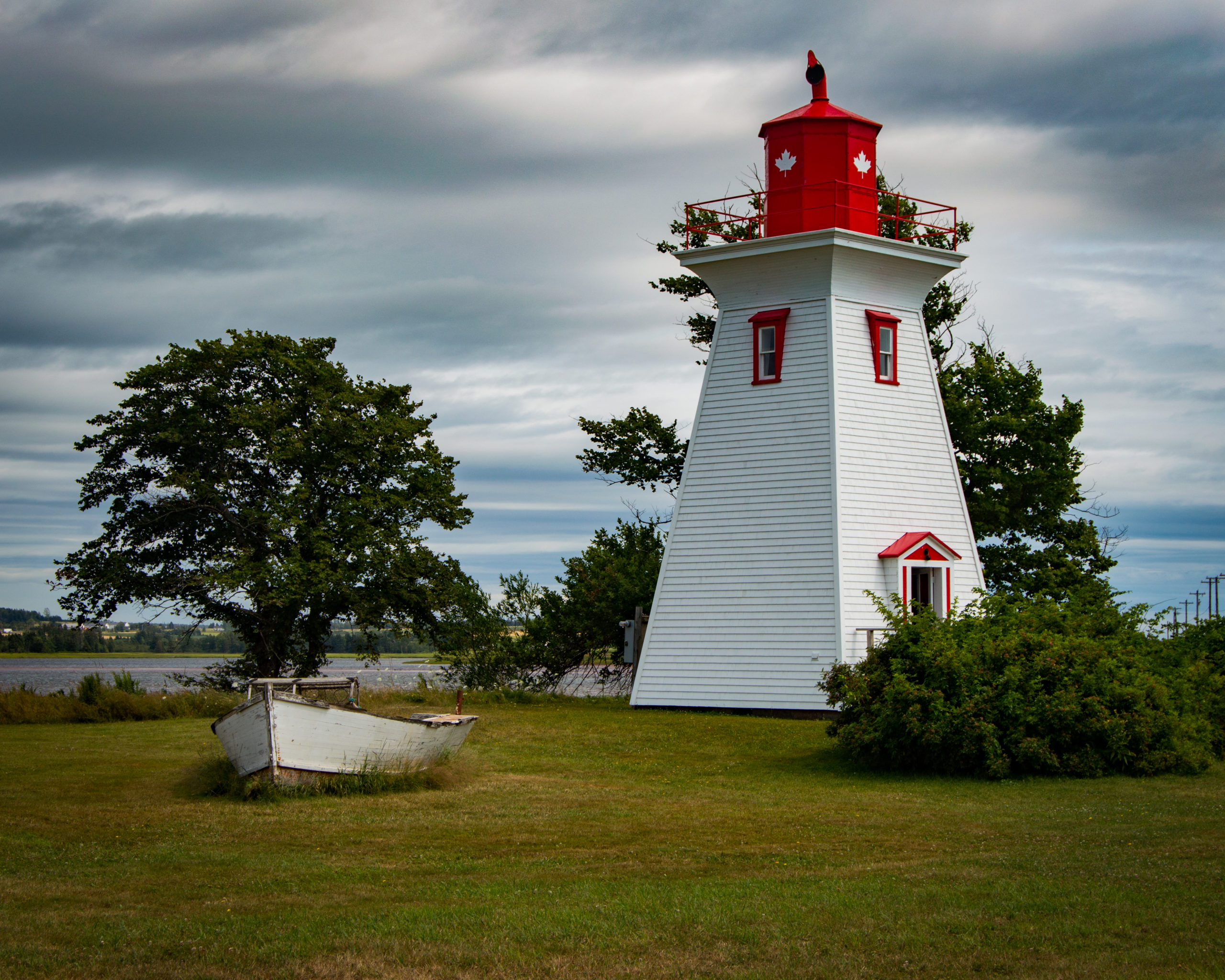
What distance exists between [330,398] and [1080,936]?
22.9 meters

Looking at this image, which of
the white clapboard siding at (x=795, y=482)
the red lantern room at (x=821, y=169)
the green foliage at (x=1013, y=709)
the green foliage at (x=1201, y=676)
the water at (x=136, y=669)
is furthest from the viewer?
the water at (x=136, y=669)

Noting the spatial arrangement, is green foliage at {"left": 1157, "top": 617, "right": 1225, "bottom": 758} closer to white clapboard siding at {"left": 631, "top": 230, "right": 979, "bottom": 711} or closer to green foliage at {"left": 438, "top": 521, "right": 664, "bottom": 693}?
white clapboard siding at {"left": 631, "top": 230, "right": 979, "bottom": 711}

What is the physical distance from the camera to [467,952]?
7328mm

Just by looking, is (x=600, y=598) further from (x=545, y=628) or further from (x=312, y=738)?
(x=312, y=738)

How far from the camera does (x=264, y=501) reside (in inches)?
1070

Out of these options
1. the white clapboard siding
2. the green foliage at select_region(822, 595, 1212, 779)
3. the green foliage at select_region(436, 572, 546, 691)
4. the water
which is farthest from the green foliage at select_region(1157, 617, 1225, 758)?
the water

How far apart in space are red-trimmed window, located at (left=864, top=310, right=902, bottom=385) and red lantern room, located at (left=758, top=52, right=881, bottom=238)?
1.69 metres

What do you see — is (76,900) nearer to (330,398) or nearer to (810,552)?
(810,552)

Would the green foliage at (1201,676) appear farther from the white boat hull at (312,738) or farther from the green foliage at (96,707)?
the green foliage at (96,707)

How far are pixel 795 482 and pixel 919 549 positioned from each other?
2.67 metres

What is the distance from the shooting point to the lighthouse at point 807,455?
22.0m

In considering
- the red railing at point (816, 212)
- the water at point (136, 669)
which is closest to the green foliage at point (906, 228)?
the red railing at point (816, 212)

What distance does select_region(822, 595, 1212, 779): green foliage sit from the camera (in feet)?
50.3

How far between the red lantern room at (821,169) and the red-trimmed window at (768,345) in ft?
5.13
